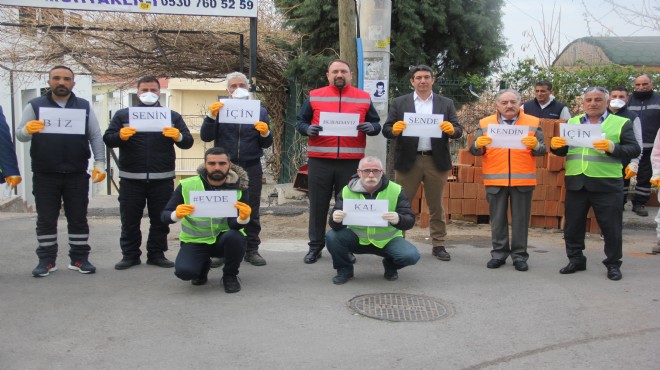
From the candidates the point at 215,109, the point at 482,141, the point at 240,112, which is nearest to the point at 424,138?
the point at 482,141

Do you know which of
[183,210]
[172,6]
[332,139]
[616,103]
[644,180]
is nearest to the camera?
[183,210]

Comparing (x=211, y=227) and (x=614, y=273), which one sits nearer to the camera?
(x=211, y=227)

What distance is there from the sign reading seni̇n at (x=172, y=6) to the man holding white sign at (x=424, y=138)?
2.82 metres

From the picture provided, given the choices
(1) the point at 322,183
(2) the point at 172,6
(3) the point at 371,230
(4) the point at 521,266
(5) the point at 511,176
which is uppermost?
(2) the point at 172,6

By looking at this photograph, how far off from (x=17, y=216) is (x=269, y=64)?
5.17 metres

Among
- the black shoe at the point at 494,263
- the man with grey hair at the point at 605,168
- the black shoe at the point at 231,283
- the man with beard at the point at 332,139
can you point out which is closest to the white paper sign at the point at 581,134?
the man with grey hair at the point at 605,168

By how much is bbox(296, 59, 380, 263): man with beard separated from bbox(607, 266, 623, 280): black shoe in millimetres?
2576

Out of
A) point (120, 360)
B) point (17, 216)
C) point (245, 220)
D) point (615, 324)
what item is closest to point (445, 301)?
point (615, 324)

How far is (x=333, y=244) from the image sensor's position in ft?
19.3

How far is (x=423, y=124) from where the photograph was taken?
663cm

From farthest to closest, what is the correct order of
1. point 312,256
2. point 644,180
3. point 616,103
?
point 644,180 → point 616,103 → point 312,256

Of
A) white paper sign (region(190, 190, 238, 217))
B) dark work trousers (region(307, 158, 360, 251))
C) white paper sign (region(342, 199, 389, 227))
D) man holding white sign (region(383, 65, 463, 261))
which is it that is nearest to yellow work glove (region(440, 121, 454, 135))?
man holding white sign (region(383, 65, 463, 261))

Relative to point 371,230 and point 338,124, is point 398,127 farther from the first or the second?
point 371,230

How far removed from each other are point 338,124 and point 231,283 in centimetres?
192
